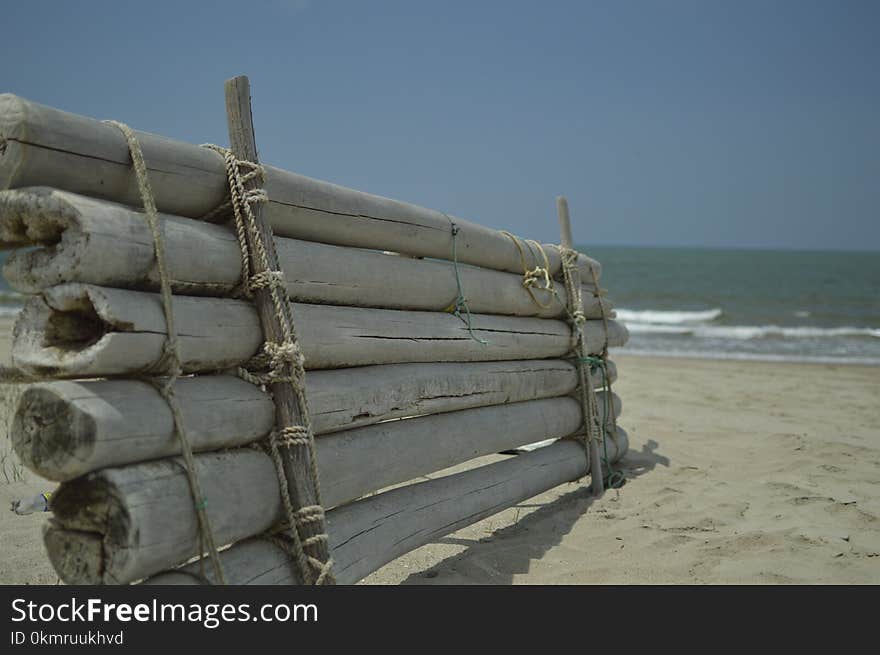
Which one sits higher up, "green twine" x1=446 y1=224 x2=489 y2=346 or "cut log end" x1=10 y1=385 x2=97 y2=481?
"green twine" x1=446 y1=224 x2=489 y2=346

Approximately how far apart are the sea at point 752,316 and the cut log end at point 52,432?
1495 cm

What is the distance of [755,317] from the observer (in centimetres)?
2477

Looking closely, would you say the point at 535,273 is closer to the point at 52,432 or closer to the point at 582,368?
the point at 582,368

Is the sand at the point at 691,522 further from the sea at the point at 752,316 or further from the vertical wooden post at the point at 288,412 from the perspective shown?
the sea at the point at 752,316

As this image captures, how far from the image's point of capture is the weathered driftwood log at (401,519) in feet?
9.13

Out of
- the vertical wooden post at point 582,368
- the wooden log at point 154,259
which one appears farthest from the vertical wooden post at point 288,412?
the vertical wooden post at point 582,368

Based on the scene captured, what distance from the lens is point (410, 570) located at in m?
4.03

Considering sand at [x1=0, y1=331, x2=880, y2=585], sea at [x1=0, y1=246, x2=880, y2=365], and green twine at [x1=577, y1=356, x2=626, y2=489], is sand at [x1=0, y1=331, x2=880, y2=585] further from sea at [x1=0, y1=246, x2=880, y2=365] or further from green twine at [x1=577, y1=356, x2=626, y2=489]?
sea at [x1=0, y1=246, x2=880, y2=365]

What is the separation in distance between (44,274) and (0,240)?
9.0 inches

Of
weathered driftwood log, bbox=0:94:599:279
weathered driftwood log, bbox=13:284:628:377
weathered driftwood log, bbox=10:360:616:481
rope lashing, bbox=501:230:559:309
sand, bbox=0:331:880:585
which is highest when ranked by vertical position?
weathered driftwood log, bbox=0:94:599:279

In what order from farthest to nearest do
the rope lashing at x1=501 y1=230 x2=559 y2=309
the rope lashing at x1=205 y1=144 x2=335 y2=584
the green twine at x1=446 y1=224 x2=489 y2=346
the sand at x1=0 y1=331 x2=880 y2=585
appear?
the rope lashing at x1=501 y1=230 x2=559 y2=309 → the green twine at x1=446 y1=224 x2=489 y2=346 → the sand at x1=0 y1=331 x2=880 y2=585 → the rope lashing at x1=205 y1=144 x2=335 y2=584

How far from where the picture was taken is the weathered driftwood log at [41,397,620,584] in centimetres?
227

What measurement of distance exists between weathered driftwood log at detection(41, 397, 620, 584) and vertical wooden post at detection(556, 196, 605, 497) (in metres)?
2.11

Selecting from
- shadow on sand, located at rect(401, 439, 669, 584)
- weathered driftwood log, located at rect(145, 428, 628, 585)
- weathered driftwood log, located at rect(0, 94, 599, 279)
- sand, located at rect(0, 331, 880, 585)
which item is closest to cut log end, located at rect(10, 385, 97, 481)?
weathered driftwood log, located at rect(145, 428, 628, 585)
